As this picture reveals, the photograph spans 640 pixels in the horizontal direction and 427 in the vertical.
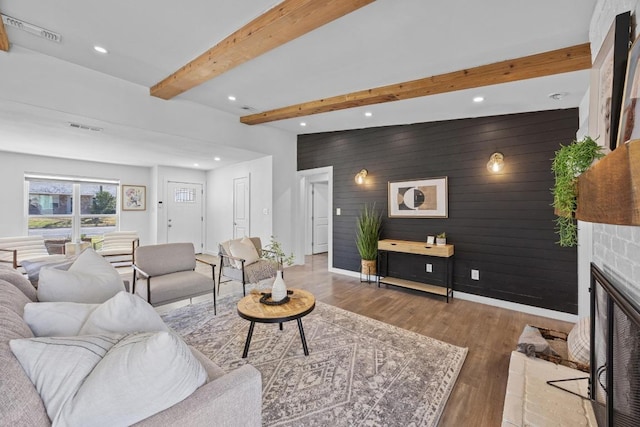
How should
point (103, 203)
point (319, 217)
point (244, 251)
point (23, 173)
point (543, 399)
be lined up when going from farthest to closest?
point (319, 217), point (103, 203), point (23, 173), point (244, 251), point (543, 399)

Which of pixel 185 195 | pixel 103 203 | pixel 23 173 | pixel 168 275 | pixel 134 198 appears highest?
pixel 23 173

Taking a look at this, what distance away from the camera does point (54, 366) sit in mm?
855

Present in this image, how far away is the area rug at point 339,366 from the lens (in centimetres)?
176

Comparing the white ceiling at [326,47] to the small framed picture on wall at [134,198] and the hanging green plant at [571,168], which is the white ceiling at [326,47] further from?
the small framed picture on wall at [134,198]

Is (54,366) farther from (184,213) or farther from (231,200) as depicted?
(184,213)

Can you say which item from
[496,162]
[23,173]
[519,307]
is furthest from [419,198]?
[23,173]

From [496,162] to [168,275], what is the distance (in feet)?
14.1

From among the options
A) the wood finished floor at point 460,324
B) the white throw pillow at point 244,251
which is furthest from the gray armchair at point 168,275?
the wood finished floor at point 460,324

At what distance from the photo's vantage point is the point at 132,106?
140 inches

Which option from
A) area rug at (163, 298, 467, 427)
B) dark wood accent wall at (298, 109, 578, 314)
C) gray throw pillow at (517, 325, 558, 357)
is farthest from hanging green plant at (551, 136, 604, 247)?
dark wood accent wall at (298, 109, 578, 314)

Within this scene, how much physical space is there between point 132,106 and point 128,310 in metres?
3.34

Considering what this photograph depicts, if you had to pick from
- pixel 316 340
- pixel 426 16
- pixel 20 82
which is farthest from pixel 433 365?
pixel 20 82

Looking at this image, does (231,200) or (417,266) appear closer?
(417,266)

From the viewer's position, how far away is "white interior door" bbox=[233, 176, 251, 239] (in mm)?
6234
